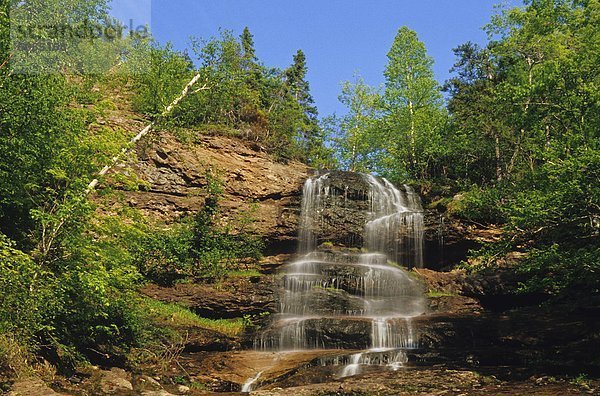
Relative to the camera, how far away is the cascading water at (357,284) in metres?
15.7

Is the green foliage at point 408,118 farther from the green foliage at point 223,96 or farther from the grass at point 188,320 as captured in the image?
the grass at point 188,320

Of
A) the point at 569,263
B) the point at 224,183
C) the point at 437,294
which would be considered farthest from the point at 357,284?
the point at 224,183

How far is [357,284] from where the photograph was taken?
19812 millimetres

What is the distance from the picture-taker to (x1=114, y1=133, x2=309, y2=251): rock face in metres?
23.4

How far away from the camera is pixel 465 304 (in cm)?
1925

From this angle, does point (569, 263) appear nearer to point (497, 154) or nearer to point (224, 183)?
point (224, 183)

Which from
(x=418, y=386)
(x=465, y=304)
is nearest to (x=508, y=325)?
(x=465, y=304)

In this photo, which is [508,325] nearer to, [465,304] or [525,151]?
[465,304]

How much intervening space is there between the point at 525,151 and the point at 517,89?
38.5 ft

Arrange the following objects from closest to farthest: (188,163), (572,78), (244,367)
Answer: (244,367)
(572,78)
(188,163)

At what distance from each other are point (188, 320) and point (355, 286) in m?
7.13

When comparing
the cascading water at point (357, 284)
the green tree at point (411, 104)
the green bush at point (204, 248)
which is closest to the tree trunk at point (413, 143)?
the green tree at point (411, 104)

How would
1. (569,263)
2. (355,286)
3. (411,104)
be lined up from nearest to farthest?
(569,263), (355,286), (411,104)

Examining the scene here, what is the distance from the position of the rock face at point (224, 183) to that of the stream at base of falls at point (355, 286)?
1131mm
